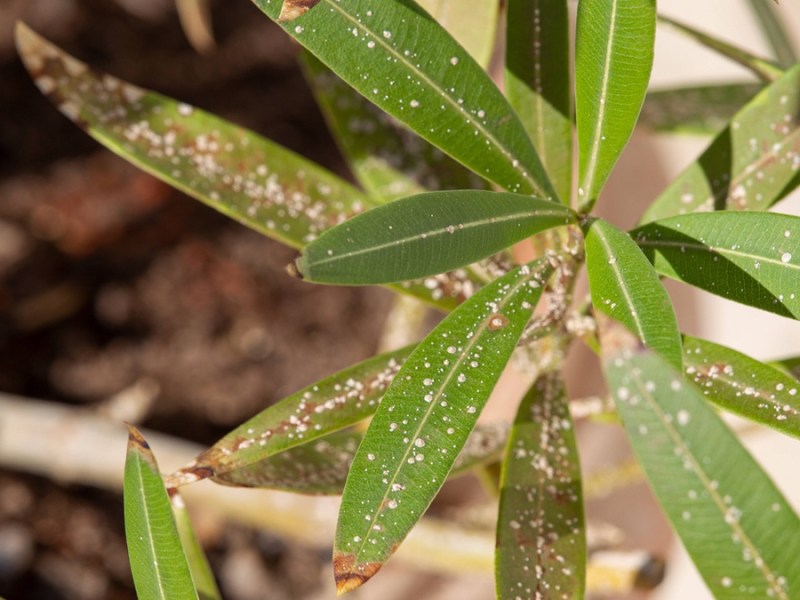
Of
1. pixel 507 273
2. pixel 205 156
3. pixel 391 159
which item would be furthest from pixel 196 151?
pixel 507 273

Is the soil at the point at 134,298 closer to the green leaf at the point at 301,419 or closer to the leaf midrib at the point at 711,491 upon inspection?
the green leaf at the point at 301,419

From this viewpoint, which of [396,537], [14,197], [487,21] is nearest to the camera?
[396,537]

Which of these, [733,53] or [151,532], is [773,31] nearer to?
[733,53]

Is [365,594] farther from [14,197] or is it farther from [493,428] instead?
[14,197]

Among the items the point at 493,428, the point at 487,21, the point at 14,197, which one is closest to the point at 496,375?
the point at 493,428

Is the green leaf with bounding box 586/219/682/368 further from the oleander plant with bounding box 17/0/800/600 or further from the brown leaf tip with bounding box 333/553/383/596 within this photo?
the brown leaf tip with bounding box 333/553/383/596

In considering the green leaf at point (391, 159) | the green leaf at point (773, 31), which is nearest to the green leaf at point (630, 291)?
the green leaf at point (391, 159)
